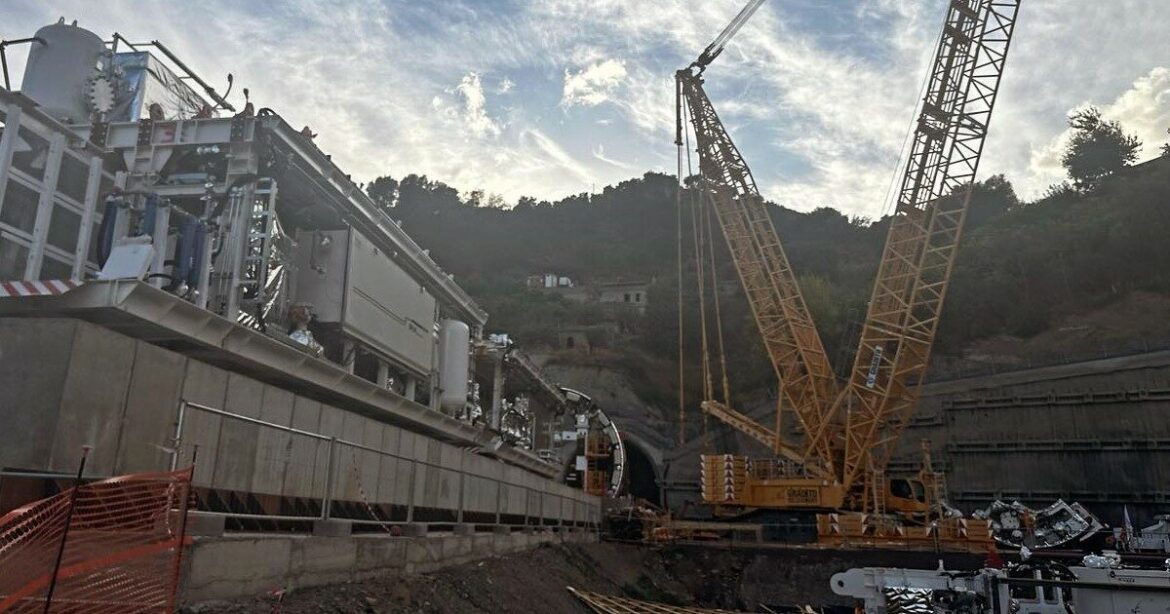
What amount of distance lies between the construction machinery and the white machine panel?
20684mm

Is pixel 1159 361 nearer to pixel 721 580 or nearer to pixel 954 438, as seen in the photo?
pixel 954 438

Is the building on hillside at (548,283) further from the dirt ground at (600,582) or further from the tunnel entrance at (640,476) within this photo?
the dirt ground at (600,582)

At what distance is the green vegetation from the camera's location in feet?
192

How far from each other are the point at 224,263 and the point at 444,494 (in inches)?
193

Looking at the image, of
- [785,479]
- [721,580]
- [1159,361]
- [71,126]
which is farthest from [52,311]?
[1159,361]

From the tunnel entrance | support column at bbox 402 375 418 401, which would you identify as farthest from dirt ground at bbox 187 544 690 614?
the tunnel entrance

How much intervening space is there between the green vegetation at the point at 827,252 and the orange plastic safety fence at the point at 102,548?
40932mm

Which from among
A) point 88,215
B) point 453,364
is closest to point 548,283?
point 453,364

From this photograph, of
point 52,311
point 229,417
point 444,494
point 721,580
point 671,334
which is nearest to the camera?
point 229,417

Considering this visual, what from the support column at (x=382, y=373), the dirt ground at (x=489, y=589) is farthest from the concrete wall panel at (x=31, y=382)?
the support column at (x=382, y=373)

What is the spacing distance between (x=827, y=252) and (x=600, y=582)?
73510 millimetres

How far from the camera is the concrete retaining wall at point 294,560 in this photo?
6.40m

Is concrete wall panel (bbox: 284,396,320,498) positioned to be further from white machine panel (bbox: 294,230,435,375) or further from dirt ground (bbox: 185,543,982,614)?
white machine panel (bbox: 294,230,435,375)

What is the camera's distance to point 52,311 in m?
8.31
